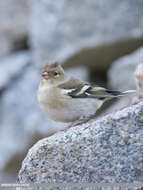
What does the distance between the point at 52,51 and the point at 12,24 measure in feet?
7.98

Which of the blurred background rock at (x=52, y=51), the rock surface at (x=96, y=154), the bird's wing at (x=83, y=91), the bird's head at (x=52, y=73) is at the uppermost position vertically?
the rock surface at (x=96, y=154)

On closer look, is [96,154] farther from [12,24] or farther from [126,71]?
[12,24]

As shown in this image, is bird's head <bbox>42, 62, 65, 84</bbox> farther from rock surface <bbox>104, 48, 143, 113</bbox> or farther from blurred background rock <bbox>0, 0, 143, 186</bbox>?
rock surface <bbox>104, 48, 143, 113</bbox>

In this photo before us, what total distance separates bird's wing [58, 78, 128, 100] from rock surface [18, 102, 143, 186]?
1.78m

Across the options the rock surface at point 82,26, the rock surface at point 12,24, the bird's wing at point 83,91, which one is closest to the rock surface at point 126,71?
the rock surface at point 82,26

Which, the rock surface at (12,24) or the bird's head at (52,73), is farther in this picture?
the rock surface at (12,24)

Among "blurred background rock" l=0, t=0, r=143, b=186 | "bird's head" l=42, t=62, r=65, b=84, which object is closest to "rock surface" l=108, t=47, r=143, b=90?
"blurred background rock" l=0, t=0, r=143, b=186

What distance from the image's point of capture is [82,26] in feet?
30.6

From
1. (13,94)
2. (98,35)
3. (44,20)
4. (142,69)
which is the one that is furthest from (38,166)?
(13,94)

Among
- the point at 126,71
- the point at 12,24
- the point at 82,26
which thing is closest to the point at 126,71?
the point at 126,71

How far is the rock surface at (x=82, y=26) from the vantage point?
8.95m

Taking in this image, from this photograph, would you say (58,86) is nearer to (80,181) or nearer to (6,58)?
(80,181)

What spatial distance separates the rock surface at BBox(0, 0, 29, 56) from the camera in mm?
12000

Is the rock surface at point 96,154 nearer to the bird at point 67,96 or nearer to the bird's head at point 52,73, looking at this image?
the bird at point 67,96
